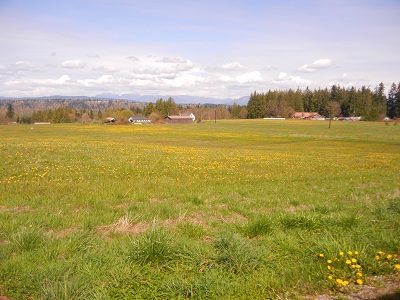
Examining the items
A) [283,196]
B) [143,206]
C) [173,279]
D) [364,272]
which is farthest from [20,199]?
[364,272]

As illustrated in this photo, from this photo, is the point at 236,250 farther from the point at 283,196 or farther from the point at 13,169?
the point at 13,169

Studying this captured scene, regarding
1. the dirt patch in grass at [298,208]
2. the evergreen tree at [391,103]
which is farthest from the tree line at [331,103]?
the dirt patch in grass at [298,208]

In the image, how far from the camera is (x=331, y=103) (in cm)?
11956

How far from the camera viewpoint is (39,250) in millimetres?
4973

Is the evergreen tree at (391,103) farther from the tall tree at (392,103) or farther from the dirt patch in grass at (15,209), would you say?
the dirt patch in grass at (15,209)

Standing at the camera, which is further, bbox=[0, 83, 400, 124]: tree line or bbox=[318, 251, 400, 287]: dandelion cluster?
bbox=[0, 83, 400, 124]: tree line

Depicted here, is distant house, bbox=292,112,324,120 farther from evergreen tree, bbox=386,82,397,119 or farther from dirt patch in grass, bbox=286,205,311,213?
dirt patch in grass, bbox=286,205,311,213

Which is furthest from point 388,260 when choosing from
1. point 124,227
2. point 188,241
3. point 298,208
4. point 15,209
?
point 15,209

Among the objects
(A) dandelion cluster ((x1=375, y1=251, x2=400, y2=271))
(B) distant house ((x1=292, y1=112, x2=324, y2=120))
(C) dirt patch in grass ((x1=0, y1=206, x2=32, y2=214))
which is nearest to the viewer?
(A) dandelion cluster ((x1=375, y1=251, x2=400, y2=271))

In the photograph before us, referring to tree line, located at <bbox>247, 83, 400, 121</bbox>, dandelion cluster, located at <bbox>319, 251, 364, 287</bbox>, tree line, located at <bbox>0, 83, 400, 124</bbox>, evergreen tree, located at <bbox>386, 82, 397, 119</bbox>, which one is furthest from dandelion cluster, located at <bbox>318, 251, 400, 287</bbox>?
evergreen tree, located at <bbox>386, 82, 397, 119</bbox>

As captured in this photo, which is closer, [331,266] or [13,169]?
[331,266]

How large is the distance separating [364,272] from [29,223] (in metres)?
5.97

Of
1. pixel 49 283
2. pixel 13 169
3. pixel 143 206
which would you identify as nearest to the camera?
pixel 49 283

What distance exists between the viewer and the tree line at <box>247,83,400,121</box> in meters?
123
